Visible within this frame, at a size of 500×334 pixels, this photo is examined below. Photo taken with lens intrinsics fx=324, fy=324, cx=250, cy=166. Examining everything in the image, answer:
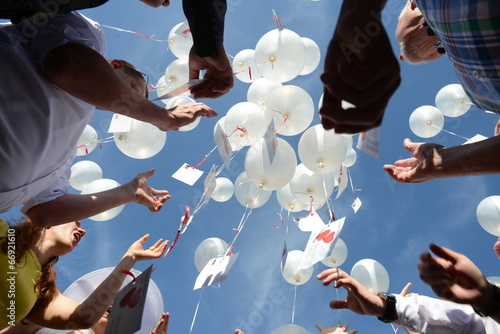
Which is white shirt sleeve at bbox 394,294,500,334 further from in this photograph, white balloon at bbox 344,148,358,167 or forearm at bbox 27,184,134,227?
white balloon at bbox 344,148,358,167

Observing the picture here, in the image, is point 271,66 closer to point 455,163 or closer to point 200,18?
point 200,18

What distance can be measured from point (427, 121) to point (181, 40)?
2585mm

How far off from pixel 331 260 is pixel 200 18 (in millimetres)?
2556

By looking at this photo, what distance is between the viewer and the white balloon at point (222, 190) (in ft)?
10.7

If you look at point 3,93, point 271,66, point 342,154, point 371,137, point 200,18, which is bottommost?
point 342,154

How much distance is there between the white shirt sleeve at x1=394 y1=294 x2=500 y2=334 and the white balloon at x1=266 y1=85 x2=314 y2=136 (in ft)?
4.73

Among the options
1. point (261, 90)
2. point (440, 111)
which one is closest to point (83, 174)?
point (261, 90)

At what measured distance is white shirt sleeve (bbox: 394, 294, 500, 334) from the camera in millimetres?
1520

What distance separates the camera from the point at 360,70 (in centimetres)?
58

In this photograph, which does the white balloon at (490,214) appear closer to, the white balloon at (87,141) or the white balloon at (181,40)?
the white balloon at (181,40)

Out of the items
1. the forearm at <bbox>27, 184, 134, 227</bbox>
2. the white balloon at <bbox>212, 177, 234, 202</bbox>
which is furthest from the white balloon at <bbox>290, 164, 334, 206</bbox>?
the forearm at <bbox>27, 184, 134, 227</bbox>

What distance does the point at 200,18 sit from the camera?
3.98ft

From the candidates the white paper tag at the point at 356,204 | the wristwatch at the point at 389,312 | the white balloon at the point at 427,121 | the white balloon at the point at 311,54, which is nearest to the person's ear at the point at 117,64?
the wristwatch at the point at 389,312

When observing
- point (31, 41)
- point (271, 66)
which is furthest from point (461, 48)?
point (271, 66)
